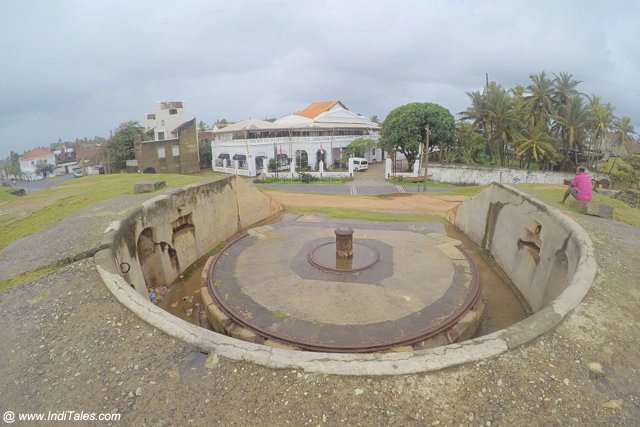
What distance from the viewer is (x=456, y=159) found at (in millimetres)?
32906

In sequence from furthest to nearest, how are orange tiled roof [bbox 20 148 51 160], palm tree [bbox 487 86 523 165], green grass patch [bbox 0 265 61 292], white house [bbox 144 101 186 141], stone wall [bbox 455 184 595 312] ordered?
orange tiled roof [bbox 20 148 51 160] → white house [bbox 144 101 186 141] → palm tree [bbox 487 86 523 165] → stone wall [bbox 455 184 595 312] → green grass patch [bbox 0 265 61 292]

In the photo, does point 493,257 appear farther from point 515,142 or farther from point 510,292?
point 515,142

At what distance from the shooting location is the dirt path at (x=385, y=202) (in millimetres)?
16250

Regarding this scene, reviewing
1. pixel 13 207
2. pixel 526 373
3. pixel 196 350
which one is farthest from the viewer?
pixel 13 207

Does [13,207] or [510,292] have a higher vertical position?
[13,207]

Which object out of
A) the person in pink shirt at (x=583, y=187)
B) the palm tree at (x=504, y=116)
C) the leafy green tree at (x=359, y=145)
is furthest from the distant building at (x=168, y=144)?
the person in pink shirt at (x=583, y=187)

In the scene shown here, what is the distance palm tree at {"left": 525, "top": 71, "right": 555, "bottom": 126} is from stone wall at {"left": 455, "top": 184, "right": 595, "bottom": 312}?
20.3 metres

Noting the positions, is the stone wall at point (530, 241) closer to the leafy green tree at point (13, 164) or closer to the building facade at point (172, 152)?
the building facade at point (172, 152)

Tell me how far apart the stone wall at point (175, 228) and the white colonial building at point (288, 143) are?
1876 centimetres

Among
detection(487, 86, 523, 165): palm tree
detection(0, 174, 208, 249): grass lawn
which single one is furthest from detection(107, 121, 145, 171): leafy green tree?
detection(487, 86, 523, 165): palm tree

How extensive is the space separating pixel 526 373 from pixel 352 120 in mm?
44595

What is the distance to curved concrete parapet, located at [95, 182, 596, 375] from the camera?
392 centimetres

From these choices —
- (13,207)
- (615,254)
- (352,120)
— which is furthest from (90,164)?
(615,254)

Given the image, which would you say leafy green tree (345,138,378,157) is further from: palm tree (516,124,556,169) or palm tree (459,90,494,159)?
palm tree (516,124,556,169)
